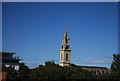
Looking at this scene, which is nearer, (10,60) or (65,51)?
(10,60)

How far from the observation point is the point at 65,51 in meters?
20.9

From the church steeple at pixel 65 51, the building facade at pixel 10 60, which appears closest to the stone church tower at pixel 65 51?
the church steeple at pixel 65 51

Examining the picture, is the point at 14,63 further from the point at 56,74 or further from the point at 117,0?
the point at 117,0

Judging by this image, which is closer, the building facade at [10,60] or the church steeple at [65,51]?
the building facade at [10,60]

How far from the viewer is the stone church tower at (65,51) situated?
67.5 feet

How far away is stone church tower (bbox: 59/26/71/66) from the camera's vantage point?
2058cm

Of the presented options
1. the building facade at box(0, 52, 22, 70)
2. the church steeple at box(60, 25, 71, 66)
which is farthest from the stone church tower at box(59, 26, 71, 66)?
the building facade at box(0, 52, 22, 70)

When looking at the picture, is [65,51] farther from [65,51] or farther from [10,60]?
[10,60]

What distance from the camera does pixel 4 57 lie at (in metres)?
16.8

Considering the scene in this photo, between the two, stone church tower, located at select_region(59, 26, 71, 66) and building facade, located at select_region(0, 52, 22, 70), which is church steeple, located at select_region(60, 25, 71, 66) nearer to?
stone church tower, located at select_region(59, 26, 71, 66)

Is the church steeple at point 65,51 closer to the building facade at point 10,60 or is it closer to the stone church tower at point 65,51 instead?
the stone church tower at point 65,51

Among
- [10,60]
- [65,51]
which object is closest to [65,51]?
[65,51]

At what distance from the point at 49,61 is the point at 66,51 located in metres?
5.03

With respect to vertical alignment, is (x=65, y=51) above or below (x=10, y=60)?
above
